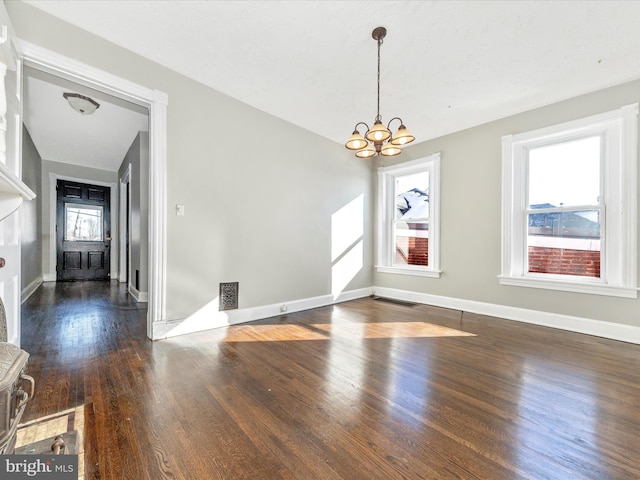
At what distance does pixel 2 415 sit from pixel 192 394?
1.03m

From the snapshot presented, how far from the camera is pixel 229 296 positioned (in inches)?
128

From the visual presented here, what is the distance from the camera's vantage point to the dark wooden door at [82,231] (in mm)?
6219

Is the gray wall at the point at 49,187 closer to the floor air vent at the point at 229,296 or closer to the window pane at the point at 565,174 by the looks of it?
the floor air vent at the point at 229,296

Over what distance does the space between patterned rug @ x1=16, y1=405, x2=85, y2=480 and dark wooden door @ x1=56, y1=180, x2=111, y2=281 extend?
20.9 feet

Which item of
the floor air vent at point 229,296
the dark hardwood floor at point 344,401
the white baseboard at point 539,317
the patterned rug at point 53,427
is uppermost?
the floor air vent at point 229,296

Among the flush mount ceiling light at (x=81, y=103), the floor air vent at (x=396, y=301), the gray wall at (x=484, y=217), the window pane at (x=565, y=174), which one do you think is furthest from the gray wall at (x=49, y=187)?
the window pane at (x=565, y=174)

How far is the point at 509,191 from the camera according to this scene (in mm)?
3607

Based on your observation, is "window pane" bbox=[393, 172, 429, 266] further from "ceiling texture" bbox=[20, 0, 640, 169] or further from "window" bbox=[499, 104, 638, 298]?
"ceiling texture" bbox=[20, 0, 640, 169]

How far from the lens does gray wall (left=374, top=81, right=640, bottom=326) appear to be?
9.85ft

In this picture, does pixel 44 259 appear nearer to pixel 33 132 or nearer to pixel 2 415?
pixel 33 132

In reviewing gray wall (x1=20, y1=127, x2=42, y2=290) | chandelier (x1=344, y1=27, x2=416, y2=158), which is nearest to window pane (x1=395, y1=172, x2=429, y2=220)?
chandelier (x1=344, y1=27, x2=416, y2=158)

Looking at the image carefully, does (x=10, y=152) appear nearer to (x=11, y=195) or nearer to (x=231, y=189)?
(x=11, y=195)

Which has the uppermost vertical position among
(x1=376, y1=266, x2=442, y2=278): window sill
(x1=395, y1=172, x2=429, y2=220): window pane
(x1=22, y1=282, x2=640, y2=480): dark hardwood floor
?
(x1=395, y1=172, x2=429, y2=220): window pane

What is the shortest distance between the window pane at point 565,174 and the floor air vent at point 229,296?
3847 millimetres
